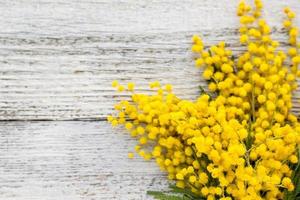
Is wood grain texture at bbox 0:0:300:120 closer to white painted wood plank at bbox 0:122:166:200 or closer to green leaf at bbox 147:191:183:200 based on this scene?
white painted wood plank at bbox 0:122:166:200

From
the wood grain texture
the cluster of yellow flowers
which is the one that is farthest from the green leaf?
the wood grain texture

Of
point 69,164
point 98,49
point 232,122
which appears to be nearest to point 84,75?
point 98,49

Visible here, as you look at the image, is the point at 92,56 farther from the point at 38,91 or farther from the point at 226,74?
the point at 226,74

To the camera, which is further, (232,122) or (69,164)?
(69,164)

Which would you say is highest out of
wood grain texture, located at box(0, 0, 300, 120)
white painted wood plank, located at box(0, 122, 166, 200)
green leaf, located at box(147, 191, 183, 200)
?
wood grain texture, located at box(0, 0, 300, 120)

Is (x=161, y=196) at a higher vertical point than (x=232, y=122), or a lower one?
lower

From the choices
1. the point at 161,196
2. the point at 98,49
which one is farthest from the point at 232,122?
the point at 98,49

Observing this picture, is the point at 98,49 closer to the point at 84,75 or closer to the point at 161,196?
the point at 84,75

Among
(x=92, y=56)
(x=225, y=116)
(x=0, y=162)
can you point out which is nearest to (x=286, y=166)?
(x=225, y=116)
